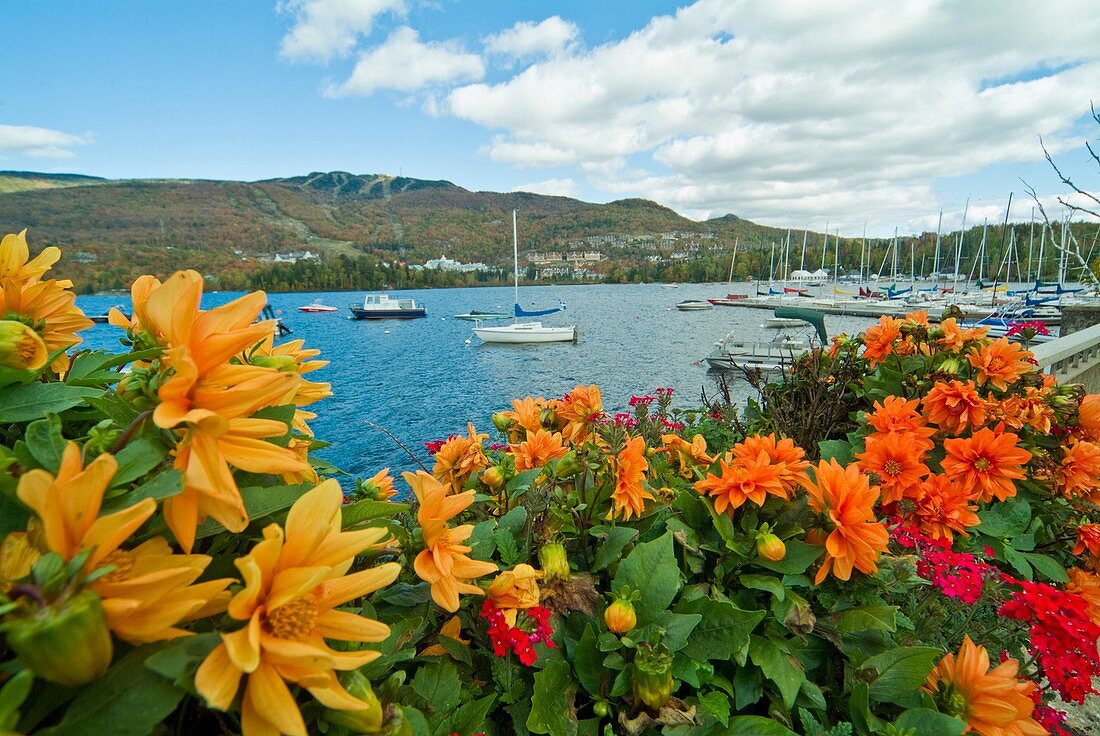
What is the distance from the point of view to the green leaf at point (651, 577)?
1.03 meters

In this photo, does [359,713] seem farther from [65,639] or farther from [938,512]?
[938,512]

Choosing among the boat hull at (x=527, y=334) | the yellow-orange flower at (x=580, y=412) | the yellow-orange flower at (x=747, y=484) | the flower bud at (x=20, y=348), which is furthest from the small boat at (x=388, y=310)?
the flower bud at (x=20, y=348)

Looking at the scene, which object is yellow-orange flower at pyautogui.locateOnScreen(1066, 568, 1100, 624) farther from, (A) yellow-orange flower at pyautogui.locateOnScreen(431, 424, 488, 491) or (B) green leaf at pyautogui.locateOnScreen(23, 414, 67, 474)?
(B) green leaf at pyautogui.locateOnScreen(23, 414, 67, 474)

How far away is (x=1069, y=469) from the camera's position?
1799 millimetres

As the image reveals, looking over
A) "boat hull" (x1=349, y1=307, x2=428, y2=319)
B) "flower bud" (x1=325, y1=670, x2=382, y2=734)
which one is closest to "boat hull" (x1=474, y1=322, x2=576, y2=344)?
"boat hull" (x1=349, y1=307, x2=428, y2=319)

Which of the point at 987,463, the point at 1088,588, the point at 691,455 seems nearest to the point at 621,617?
the point at 691,455

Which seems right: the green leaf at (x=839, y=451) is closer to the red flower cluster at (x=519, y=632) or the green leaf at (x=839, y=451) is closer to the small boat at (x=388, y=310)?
the red flower cluster at (x=519, y=632)

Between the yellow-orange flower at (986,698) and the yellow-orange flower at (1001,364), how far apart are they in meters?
1.33

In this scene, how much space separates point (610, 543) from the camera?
3.85 ft

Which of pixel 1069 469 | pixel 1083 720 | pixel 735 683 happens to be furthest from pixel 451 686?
pixel 1083 720

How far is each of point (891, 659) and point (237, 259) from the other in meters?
85.6

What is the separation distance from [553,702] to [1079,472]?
2.04 metres

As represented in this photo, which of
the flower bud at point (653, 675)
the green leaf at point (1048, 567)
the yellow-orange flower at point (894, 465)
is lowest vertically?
the green leaf at point (1048, 567)

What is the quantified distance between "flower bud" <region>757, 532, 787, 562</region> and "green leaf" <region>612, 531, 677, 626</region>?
22cm
